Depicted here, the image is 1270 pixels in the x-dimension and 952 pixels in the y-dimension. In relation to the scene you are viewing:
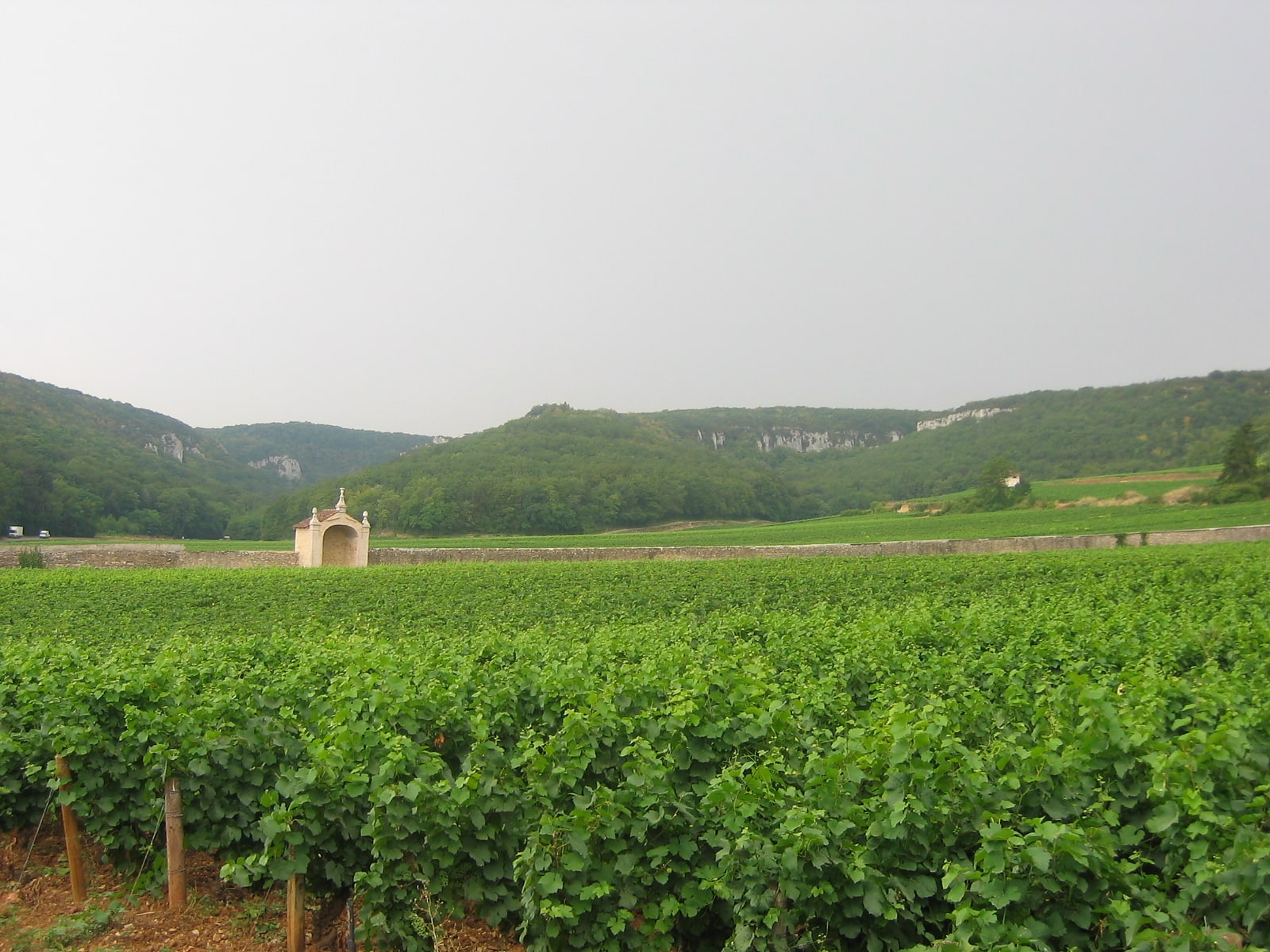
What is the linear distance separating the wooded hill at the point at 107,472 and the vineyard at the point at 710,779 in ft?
209

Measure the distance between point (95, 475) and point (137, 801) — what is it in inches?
→ 2875

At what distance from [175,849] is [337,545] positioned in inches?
1289

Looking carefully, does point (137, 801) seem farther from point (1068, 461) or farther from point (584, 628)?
point (1068, 461)

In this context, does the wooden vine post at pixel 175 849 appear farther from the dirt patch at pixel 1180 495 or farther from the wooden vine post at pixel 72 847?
the dirt patch at pixel 1180 495

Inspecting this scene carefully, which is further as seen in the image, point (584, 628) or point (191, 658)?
point (584, 628)

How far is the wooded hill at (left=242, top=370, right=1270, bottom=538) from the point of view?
7100 cm

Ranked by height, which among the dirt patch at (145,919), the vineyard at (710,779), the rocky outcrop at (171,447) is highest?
the rocky outcrop at (171,447)

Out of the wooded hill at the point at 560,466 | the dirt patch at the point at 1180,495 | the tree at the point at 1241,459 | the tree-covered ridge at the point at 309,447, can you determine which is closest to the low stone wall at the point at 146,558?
the wooded hill at the point at 560,466

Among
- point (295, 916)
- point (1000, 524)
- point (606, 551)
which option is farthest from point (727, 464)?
point (295, 916)

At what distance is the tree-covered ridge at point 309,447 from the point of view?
150675mm

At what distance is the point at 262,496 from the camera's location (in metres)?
104

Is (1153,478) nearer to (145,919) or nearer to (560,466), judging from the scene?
(560,466)

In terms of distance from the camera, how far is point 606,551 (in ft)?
129

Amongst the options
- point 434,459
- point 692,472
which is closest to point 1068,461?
point 692,472
